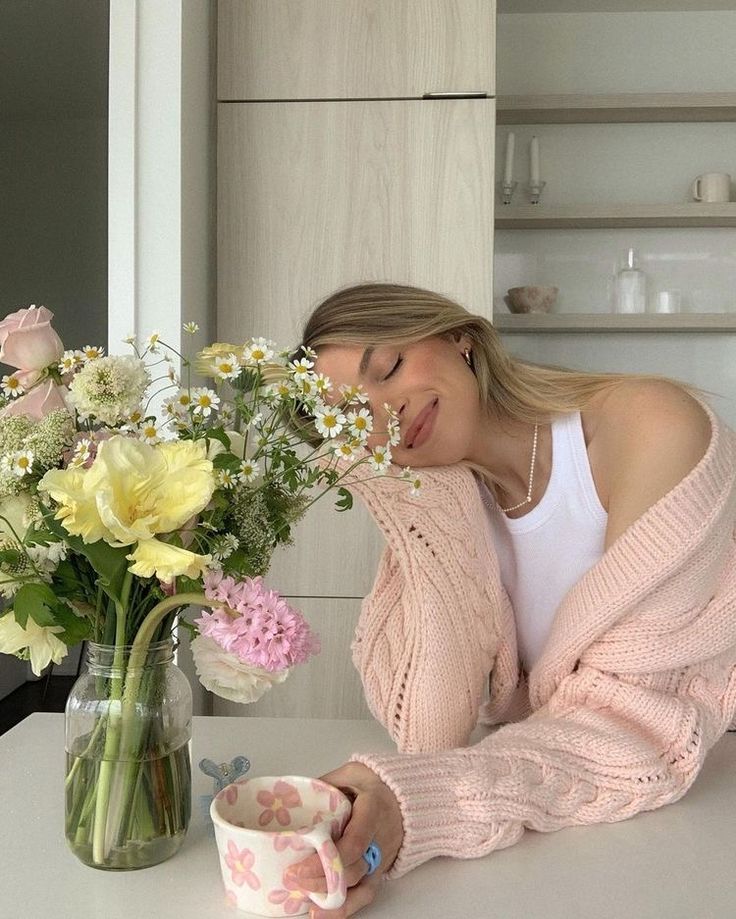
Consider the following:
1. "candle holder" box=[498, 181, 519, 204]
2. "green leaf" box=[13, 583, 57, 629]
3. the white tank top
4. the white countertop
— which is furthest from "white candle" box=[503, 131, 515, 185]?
"green leaf" box=[13, 583, 57, 629]

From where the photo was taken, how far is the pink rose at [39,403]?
68 cm

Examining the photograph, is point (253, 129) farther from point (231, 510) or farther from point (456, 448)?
point (231, 510)

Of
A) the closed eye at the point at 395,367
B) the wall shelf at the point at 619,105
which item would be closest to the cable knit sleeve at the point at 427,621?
the closed eye at the point at 395,367

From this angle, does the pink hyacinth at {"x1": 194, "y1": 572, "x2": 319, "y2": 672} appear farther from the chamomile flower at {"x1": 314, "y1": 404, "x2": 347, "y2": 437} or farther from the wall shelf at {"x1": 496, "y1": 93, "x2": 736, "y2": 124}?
the wall shelf at {"x1": 496, "y1": 93, "x2": 736, "y2": 124}

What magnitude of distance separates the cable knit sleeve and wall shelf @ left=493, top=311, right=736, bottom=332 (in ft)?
5.12

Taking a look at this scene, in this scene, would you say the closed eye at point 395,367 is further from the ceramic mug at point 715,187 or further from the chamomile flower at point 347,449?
the ceramic mug at point 715,187

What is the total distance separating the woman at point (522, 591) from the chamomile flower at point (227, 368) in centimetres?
31

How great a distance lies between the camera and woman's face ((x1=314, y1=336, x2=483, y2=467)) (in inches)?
45.3

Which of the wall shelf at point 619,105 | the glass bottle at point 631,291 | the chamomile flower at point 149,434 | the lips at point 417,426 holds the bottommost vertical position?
the lips at point 417,426

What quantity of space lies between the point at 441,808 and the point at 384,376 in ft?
1.86

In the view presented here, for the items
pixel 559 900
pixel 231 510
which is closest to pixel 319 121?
pixel 231 510

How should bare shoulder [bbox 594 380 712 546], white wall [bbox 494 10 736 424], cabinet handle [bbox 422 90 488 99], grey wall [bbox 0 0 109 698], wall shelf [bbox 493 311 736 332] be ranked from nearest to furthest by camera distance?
bare shoulder [bbox 594 380 712 546], cabinet handle [bbox 422 90 488 99], wall shelf [bbox 493 311 736 332], white wall [bbox 494 10 736 424], grey wall [bbox 0 0 109 698]

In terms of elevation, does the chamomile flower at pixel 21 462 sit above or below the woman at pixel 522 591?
above

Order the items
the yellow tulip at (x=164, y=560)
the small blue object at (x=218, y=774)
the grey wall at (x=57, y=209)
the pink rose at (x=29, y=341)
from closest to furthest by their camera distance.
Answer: the yellow tulip at (x=164, y=560)
the pink rose at (x=29, y=341)
the small blue object at (x=218, y=774)
the grey wall at (x=57, y=209)
